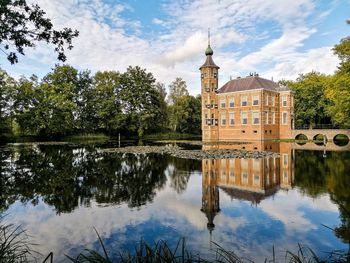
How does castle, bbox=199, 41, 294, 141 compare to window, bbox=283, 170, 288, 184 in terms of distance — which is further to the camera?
castle, bbox=199, 41, 294, 141

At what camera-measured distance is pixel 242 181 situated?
1088 cm

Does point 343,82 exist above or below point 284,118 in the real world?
above

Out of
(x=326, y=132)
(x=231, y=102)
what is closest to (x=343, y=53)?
(x=326, y=132)

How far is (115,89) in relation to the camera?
168ft

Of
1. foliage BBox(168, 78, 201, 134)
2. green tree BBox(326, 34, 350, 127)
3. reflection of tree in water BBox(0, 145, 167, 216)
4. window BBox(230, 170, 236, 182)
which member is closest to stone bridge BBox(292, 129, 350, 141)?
green tree BBox(326, 34, 350, 127)

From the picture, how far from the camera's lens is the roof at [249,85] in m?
39.0

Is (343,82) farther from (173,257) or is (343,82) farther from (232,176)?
(173,257)

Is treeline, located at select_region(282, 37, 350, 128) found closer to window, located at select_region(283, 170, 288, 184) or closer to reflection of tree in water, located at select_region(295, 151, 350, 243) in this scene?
reflection of tree in water, located at select_region(295, 151, 350, 243)

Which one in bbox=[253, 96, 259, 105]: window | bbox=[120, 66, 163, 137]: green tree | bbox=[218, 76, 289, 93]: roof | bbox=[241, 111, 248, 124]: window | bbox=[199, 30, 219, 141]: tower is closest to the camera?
bbox=[253, 96, 259, 105]: window

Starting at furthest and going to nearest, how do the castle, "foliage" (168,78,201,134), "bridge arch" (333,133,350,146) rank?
"foliage" (168,78,201,134) < the castle < "bridge arch" (333,133,350,146)

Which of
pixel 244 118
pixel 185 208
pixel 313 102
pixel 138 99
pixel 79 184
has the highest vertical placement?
pixel 138 99

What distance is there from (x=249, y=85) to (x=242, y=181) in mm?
31033

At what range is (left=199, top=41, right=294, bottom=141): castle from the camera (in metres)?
38.5

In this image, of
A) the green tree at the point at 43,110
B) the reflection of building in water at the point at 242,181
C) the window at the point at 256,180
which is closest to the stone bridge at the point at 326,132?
the reflection of building in water at the point at 242,181
